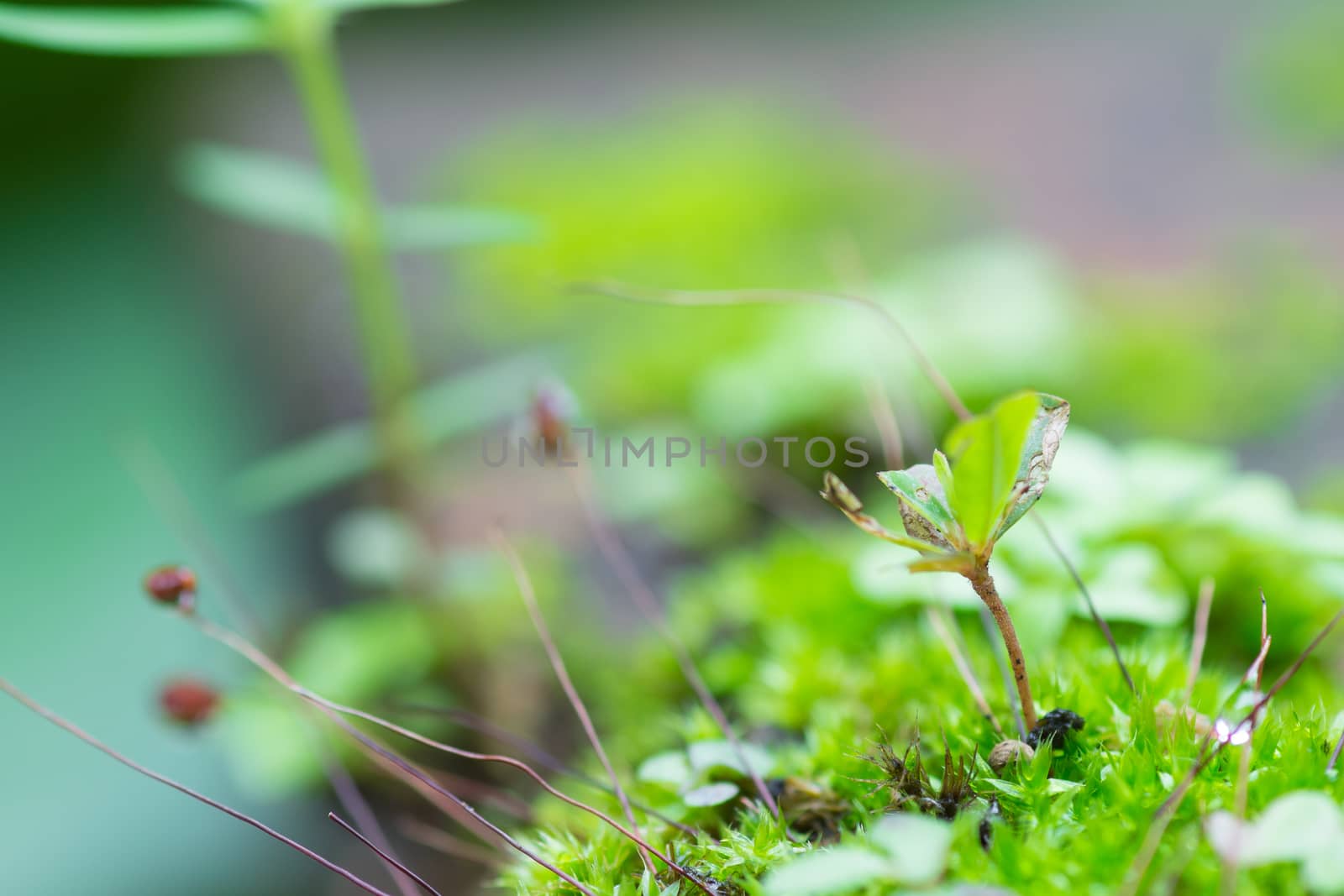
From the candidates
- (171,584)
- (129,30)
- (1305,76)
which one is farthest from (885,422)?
(1305,76)

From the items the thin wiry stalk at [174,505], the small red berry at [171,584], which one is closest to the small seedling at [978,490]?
the small red berry at [171,584]

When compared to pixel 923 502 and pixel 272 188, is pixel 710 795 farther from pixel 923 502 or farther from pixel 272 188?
pixel 272 188

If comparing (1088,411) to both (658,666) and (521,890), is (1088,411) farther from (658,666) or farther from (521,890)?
(521,890)

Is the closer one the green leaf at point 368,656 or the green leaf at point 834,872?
the green leaf at point 834,872

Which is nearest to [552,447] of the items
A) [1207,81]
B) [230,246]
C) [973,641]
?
[973,641]

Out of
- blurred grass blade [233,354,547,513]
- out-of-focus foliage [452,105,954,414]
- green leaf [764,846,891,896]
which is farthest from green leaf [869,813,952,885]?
out-of-focus foliage [452,105,954,414]

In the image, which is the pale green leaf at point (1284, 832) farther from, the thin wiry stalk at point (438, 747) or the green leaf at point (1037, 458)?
the thin wiry stalk at point (438, 747)

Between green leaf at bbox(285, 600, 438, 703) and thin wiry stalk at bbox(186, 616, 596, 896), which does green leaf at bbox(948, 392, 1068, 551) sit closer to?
thin wiry stalk at bbox(186, 616, 596, 896)
